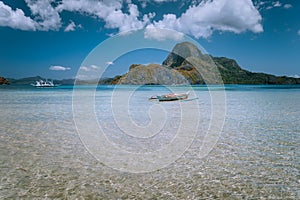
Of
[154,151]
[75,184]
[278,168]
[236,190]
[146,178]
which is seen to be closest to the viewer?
[236,190]

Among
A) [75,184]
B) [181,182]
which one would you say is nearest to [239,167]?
[181,182]

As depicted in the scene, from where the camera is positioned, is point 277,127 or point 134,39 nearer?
point 277,127

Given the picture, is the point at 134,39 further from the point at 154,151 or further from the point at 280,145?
the point at 280,145

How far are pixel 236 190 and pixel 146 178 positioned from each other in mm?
2891

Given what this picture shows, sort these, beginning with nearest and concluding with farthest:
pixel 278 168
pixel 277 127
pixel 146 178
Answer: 1. pixel 146 178
2. pixel 278 168
3. pixel 277 127

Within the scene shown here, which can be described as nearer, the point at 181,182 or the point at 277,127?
the point at 181,182

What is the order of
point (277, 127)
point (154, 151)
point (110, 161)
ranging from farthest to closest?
point (277, 127) → point (154, 151) → point (110, 161)

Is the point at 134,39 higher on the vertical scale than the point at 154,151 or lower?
higher

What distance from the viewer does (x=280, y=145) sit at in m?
11.4

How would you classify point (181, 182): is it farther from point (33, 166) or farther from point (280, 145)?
point (280, 145)

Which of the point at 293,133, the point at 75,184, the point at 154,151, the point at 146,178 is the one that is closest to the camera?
the point at 75,184

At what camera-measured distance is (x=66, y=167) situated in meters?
8.80

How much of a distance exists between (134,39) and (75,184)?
686 inches

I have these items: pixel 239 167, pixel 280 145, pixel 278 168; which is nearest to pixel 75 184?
pixel 239 167
